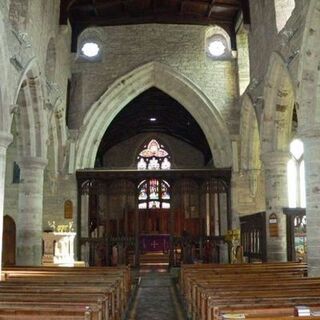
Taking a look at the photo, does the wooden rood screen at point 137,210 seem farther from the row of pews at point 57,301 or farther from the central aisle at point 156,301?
the row of pews at point 57,301

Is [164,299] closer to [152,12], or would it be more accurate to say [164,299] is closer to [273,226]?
[273,226]

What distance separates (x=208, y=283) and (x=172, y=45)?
12.0 m

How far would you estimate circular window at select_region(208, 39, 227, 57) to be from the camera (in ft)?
58.5

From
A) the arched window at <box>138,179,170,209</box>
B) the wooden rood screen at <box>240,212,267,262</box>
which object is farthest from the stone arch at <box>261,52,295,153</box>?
the arched window at <box>138,179,170,209</box>

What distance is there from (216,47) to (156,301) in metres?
10.5

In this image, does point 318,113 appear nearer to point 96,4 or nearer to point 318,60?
point 318,60

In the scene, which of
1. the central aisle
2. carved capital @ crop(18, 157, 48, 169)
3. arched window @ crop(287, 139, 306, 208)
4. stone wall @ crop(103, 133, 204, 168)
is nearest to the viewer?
the central aisle

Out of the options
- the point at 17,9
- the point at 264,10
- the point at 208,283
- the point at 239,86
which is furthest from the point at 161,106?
the point at 208,283

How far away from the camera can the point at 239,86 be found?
17.2 m

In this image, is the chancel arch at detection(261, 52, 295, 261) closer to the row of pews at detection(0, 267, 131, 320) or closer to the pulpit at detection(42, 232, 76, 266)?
the pulpit at detection(42, 232, 76, 266)

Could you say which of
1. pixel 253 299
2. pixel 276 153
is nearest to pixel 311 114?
pixel 276 153

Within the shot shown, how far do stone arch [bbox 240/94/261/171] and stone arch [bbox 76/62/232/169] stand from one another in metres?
0.56

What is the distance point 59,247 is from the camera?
13617 millimetres

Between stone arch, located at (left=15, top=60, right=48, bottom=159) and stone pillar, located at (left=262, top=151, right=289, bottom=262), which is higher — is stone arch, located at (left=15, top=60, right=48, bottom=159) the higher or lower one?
the higher one
